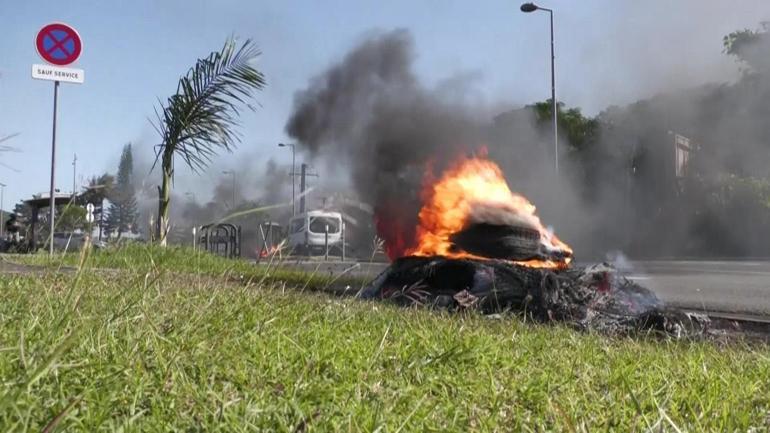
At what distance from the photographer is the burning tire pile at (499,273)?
20.5 ft

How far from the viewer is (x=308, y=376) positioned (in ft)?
8.43

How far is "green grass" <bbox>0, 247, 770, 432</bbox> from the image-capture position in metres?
1.98

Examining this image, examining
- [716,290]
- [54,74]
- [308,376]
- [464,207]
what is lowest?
[716,290]

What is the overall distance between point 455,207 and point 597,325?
3313mm

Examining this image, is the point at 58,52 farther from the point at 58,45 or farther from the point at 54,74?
the point at 54,74

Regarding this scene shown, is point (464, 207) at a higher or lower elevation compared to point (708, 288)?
higher

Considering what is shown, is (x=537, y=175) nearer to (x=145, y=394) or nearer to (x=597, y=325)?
(x=597, y=325)

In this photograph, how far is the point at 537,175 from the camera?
2080 cm

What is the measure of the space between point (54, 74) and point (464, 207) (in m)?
5.03

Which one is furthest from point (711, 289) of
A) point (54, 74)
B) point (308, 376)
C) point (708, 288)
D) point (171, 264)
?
point (308, 376)

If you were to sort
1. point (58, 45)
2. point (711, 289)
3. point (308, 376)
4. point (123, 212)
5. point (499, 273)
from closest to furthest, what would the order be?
point (308, 376) < point (123, 212) < point (499, 273) < point (58, 45) < point (711, 289)

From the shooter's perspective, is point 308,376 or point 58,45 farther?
point 58,45

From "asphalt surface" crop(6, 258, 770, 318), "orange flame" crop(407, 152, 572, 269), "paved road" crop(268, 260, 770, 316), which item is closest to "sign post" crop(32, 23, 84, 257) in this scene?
"asphalt surface" crop(6, 258, 770, 318)

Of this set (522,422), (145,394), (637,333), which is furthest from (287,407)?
(637,333)
